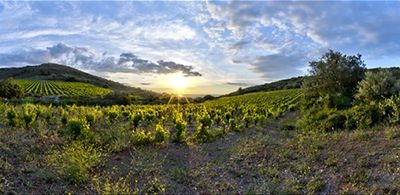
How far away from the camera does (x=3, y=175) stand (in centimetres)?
950

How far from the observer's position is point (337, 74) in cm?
3269

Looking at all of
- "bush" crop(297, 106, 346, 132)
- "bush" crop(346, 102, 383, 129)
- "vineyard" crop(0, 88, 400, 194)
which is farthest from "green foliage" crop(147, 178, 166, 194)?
"bush" crop(297, 106, 346, 132)

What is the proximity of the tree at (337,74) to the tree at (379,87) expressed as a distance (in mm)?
7621

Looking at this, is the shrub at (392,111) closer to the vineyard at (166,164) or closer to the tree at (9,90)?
the vineyard at (166,164)

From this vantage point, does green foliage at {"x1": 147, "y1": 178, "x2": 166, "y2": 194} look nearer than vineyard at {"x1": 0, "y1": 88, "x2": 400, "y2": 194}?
Yes

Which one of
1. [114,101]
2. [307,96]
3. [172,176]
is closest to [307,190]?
[172,176]

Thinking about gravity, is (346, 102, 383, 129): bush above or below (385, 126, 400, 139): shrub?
above

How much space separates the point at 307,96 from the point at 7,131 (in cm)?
2726

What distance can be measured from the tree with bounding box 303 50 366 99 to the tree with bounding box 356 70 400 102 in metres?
7.62

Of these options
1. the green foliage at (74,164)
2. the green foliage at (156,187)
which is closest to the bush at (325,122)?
the green foliage at (156,187)

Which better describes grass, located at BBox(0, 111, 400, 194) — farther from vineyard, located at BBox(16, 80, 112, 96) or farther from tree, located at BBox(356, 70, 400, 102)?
vineyard, located at BBox(16, 80, 112, 96)

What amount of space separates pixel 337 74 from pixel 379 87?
10.1 m

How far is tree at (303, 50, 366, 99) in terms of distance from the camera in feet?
106

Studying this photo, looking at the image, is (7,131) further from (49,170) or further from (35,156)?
(49,170)
